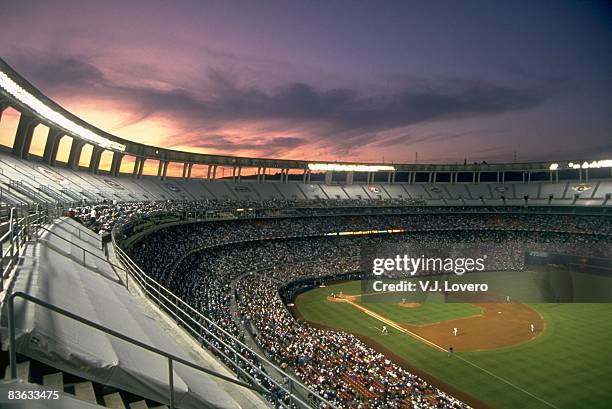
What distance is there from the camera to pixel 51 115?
31.4m

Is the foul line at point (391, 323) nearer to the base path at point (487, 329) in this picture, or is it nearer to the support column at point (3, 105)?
the base path at point (487, 329)

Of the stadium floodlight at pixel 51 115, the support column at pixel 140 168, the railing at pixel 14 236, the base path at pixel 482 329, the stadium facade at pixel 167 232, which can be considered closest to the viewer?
the stadium facade at pixel 167 232

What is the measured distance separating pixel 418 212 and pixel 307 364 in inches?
2017

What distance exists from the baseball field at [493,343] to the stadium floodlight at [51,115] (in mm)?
27054

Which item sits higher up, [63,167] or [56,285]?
[63,167]

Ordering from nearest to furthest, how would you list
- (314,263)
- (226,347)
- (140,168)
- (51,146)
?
(226,347) < (51,146) < (314,263) < (140,168)

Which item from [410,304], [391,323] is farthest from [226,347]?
[410,304]

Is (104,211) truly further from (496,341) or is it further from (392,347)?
(496,341)

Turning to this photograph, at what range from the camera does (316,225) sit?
60.5m

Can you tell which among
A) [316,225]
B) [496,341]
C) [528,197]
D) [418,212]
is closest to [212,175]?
[316,225]

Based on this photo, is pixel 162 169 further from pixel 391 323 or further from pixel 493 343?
pixel 493 343

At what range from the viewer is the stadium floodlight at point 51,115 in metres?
25.2

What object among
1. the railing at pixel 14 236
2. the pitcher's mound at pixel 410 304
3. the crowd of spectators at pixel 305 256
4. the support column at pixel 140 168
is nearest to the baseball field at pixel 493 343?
the pitcher's mound at pixel 410 304

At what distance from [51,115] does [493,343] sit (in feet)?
133
